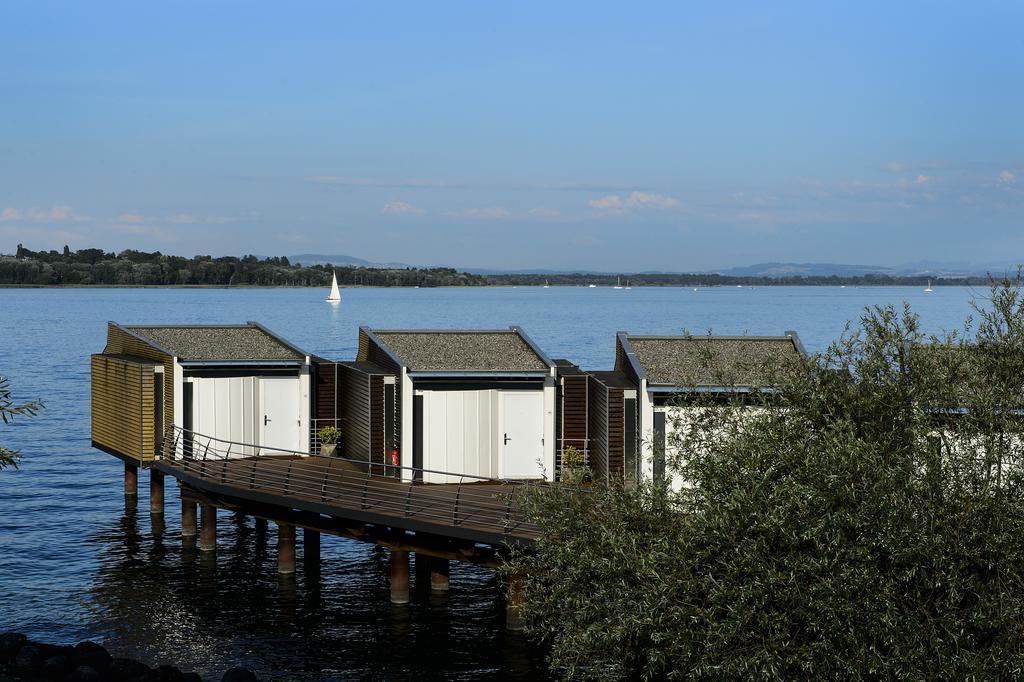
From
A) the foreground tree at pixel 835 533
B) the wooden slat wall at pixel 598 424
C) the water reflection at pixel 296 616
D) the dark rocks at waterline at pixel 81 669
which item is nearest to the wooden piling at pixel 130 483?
the water reflection at pixel 296 616

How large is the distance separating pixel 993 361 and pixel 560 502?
26.8 feet

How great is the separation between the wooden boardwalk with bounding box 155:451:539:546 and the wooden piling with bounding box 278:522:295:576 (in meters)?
1.69

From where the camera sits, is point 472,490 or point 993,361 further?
point 472,490

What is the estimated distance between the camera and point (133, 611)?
32469 millimetres

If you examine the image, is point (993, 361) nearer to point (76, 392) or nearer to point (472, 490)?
point (472, 490)

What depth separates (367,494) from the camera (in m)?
29.9

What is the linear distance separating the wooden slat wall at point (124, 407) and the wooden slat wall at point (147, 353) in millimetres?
412

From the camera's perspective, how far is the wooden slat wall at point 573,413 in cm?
3312

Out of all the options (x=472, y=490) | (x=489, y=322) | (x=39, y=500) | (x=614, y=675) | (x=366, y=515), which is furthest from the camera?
(x=489, y=322)

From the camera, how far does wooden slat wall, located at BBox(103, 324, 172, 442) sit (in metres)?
36.2

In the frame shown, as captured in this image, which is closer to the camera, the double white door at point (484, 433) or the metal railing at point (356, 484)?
the metal railing at point (356, 484)

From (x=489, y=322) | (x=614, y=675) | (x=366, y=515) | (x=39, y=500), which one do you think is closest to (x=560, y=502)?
(x=614, y=675)

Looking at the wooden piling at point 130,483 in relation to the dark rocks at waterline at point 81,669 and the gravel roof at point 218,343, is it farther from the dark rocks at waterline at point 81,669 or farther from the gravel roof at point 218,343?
the dark rocks at waterline at point 81,669

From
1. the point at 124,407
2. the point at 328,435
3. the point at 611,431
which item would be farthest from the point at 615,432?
the point at 124,407
